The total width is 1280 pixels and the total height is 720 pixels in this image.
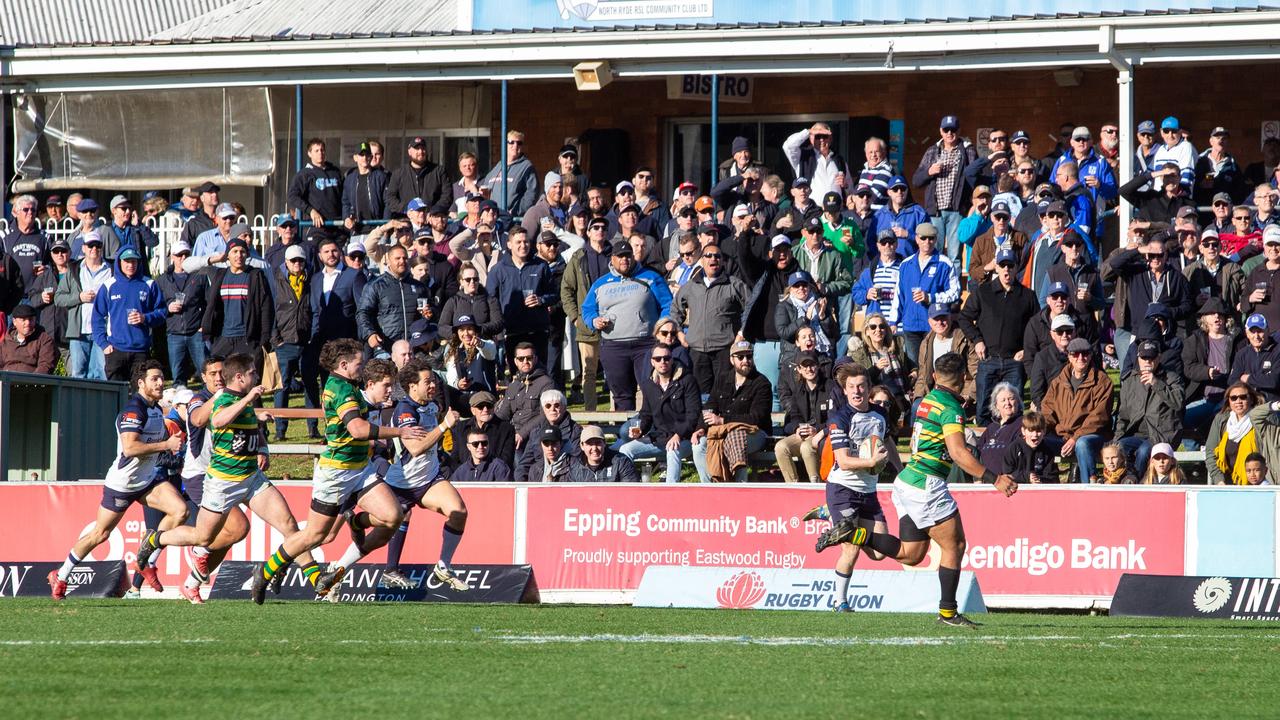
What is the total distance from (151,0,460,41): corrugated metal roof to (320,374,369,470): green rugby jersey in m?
10.1

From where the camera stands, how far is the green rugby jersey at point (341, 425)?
41.4 feet

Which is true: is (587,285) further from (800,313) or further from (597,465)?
(597,465)

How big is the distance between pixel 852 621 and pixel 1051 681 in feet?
11.4

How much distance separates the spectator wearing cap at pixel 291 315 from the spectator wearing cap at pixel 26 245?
10.6ft

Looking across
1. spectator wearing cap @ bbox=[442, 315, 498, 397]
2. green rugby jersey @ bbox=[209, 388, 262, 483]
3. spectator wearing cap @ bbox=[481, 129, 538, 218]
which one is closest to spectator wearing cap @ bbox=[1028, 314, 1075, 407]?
spectator wearing cap @ bbox=[442, 315, 498, 397]

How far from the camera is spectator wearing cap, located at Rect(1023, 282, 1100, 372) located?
657 inches

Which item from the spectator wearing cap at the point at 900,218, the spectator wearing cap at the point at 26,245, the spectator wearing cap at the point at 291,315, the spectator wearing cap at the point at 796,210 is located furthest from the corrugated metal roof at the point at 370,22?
the spectator wearing cap at the point at 291,315

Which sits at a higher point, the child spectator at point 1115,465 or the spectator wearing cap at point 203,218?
the spectator wearing cap at point 203,218

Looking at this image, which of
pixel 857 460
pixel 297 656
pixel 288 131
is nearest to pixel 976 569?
pixel 857 460

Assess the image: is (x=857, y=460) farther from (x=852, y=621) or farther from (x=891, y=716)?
→ (x=891, y=716)

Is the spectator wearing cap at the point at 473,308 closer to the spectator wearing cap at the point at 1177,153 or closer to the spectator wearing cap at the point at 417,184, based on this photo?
the spectator wearing cap at the point at 417,184

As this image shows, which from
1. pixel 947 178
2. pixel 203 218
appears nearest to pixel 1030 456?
pixel 947 178

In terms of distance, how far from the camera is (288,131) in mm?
24031

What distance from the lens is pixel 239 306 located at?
1908 cm
